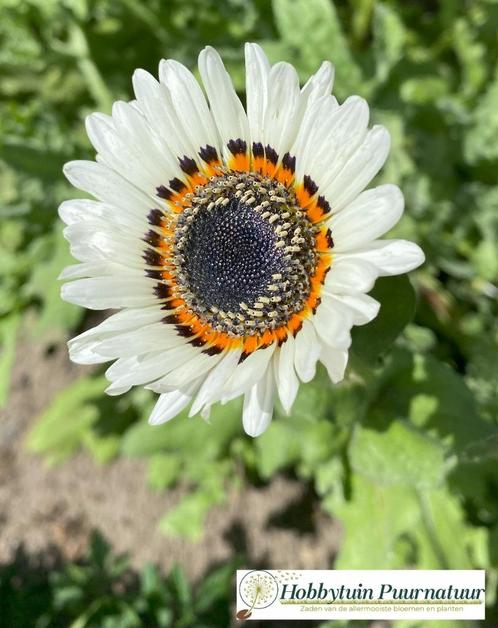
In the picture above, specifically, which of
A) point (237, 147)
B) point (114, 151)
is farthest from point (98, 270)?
point (237, 147)

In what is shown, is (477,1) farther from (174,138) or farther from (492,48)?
(174,138)

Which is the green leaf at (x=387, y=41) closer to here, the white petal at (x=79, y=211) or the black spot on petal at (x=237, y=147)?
the black spot on petal at (x=237, y=147)

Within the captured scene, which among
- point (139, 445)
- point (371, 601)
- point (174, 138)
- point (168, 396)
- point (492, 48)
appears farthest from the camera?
point (492, 48)

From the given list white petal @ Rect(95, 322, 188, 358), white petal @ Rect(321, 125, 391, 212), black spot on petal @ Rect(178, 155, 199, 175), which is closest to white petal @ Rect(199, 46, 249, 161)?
black spot on petal @ Rect(178, 155, 199, 175)

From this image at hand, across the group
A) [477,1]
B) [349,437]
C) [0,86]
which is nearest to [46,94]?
[0,86]

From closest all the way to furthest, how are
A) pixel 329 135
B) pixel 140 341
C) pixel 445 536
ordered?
pixel 329 135 → pixel 140 341 → pixel 445 536

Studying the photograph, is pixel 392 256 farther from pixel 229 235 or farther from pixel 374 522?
pixel 374 522

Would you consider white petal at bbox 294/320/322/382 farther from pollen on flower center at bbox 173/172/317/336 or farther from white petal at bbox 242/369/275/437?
pollen on flower center at bbox 173/172/317/336

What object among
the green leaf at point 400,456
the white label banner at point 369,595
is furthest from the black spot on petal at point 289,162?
the white label banner at point 369,595
